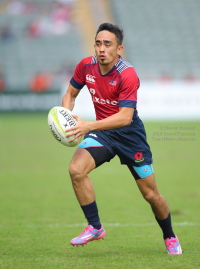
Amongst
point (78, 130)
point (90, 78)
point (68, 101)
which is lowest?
point (78, 130)

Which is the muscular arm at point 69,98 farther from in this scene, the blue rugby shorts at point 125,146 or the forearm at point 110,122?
the forearm at point 110,122

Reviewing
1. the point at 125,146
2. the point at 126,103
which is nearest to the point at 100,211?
the point at 125,146

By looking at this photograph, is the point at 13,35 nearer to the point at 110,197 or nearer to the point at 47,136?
the point at 47,136

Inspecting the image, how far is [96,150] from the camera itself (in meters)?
5.02

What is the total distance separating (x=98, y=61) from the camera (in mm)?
5285

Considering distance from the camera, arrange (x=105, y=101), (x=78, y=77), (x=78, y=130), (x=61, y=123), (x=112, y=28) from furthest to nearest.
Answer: (x=78, y=77) → (x=105, y=101) → (x=112, y=28) → (x=61, y=123) → (x=78, y=130)

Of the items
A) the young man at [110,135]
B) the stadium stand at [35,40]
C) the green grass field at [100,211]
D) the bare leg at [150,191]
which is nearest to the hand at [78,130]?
the young man at [110,135]

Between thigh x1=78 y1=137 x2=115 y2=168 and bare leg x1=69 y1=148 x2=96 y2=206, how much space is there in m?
0.04

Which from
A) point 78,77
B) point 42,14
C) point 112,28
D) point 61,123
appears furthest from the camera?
point 42,14

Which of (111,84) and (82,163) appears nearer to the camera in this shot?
(82,163)

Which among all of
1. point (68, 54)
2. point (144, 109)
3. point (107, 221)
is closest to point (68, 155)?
point (107, 221)

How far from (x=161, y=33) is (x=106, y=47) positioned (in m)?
29.3

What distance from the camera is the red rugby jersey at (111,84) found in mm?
4992

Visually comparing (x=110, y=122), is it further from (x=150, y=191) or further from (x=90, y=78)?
(x=150, y=191)
